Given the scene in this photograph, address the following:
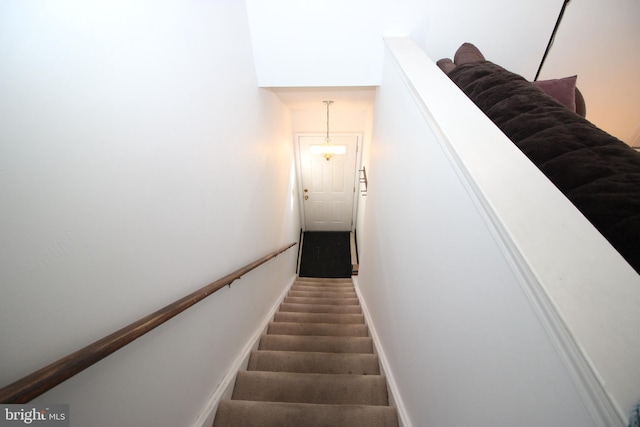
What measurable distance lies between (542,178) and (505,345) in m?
0.40

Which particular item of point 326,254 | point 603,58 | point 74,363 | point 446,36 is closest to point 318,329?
point 74,363

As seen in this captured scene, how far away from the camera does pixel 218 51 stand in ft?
4.16

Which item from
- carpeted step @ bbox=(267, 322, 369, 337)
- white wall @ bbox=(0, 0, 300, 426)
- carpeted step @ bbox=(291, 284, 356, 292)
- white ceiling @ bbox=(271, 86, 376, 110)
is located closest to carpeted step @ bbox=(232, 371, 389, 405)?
white wall @ bbox=(0, 0, 300, 426)

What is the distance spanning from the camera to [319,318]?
2.33m

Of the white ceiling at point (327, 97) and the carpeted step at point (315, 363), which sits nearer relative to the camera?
the carpeted step at point (315, 363)

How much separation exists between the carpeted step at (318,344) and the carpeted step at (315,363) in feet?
0.53

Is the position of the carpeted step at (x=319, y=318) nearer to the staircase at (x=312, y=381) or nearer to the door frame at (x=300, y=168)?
the staircase at (x=312, y=381)


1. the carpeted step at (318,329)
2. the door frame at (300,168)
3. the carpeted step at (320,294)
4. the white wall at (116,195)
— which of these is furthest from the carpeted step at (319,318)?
the door frame at (300,168)

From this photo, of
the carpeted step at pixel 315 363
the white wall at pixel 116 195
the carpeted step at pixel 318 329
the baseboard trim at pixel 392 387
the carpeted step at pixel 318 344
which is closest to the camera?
the white wall at pixel 116 195

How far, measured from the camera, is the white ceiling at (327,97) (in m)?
2.28

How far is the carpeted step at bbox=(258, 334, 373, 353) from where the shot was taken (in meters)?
1.78

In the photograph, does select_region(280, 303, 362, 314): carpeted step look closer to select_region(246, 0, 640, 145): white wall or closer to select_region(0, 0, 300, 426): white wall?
select_region(0, 0, 300, 426): white wall

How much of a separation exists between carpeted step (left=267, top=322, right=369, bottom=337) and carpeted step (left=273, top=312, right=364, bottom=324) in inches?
6.0

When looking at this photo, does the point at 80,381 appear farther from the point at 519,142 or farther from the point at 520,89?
the point at 520,89
